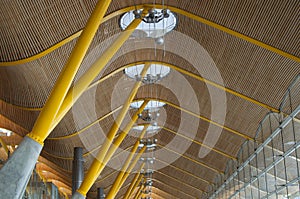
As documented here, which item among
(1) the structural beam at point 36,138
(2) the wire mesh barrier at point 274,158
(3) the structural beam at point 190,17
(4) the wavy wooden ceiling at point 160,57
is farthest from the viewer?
(2) the wire mesh barrier at point 274,158

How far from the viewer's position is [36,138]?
1548 cm

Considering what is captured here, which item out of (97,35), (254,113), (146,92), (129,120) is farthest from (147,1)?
(129,120)

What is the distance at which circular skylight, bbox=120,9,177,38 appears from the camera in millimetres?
23859

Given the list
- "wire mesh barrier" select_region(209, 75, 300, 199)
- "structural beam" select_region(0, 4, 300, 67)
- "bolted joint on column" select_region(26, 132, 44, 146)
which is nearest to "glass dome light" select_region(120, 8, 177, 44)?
"structural beam" select_region(0, 4, 300, 67)

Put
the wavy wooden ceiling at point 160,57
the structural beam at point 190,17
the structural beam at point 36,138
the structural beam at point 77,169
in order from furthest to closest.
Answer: the structural beam at point 77,169, the structural beam at point 190,17, the wavy wooden ceiling at point 160,57, the structural beam at point 36,138

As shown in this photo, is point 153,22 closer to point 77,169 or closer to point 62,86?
point 62,86

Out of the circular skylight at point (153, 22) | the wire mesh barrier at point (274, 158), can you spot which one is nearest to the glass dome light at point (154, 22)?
the circular skylight at point (153, 22)

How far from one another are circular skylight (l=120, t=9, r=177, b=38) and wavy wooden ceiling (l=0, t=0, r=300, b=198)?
1.77 feet

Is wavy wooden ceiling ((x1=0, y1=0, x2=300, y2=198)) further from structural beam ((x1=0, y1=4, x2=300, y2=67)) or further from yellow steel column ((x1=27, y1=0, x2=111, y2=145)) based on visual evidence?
yellow steel column ((x1=27, y1=0, x2=111, y2=145))

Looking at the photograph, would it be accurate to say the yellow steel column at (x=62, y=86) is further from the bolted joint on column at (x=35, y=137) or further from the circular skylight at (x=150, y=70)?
the circular skylight at (x=150, y=70)

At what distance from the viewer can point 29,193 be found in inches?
1544

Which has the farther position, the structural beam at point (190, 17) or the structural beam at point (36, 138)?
the structural beam at point (190, 17)

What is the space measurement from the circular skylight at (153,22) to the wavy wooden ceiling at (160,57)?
54cm

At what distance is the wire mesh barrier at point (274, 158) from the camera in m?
27.8
